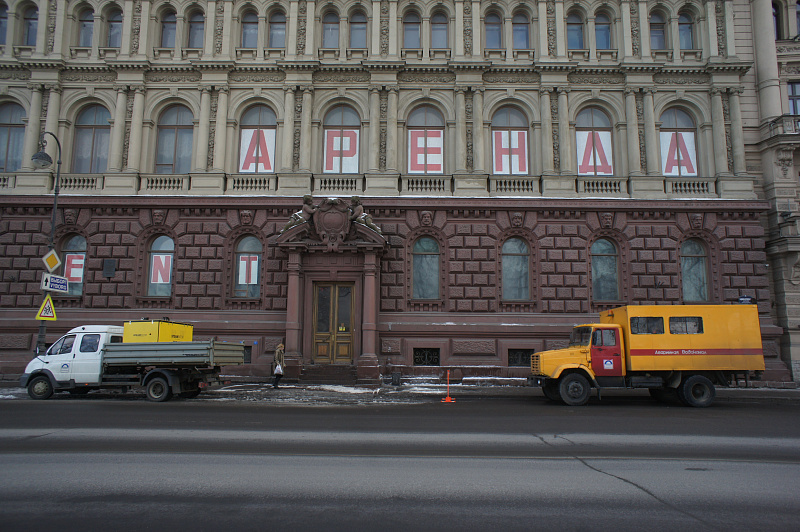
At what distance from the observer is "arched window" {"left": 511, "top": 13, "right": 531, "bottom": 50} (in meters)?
25.4

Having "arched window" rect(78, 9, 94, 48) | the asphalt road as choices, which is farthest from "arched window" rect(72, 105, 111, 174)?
the asphalt road

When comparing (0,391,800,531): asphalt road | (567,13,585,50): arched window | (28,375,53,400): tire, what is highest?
(567,13,585,50): arched window

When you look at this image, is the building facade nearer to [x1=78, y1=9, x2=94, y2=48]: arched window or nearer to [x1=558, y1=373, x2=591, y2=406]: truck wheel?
[x1=78, y1=9, x2=94, y2=48]: arched window

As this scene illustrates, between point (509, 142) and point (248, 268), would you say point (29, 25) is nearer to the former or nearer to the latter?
point (248, 268)

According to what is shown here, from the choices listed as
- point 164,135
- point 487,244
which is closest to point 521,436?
point 487,244

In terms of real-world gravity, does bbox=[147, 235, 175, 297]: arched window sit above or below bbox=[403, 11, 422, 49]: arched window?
below

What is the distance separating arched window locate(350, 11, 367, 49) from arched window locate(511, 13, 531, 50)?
7.31 m

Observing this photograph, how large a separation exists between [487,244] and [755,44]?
16.8 m

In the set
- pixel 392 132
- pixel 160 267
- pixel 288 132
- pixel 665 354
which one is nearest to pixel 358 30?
pixel 392 132

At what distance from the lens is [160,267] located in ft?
77.0

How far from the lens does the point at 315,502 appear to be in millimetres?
6148

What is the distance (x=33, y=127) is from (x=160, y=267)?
9.29 meters

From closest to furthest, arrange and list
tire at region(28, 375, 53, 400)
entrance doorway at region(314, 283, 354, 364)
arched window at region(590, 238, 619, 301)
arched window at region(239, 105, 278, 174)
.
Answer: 1. tire at region(28, 375, 53, 400)
2. entrance doorway at region(314, 283, 354, 364)
3. arched window at region(590, 238, 619, 301)
4. arched window at region(239, 105, 278, 174)

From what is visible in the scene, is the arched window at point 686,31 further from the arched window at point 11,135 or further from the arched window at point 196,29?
the arched window at point 11,135
